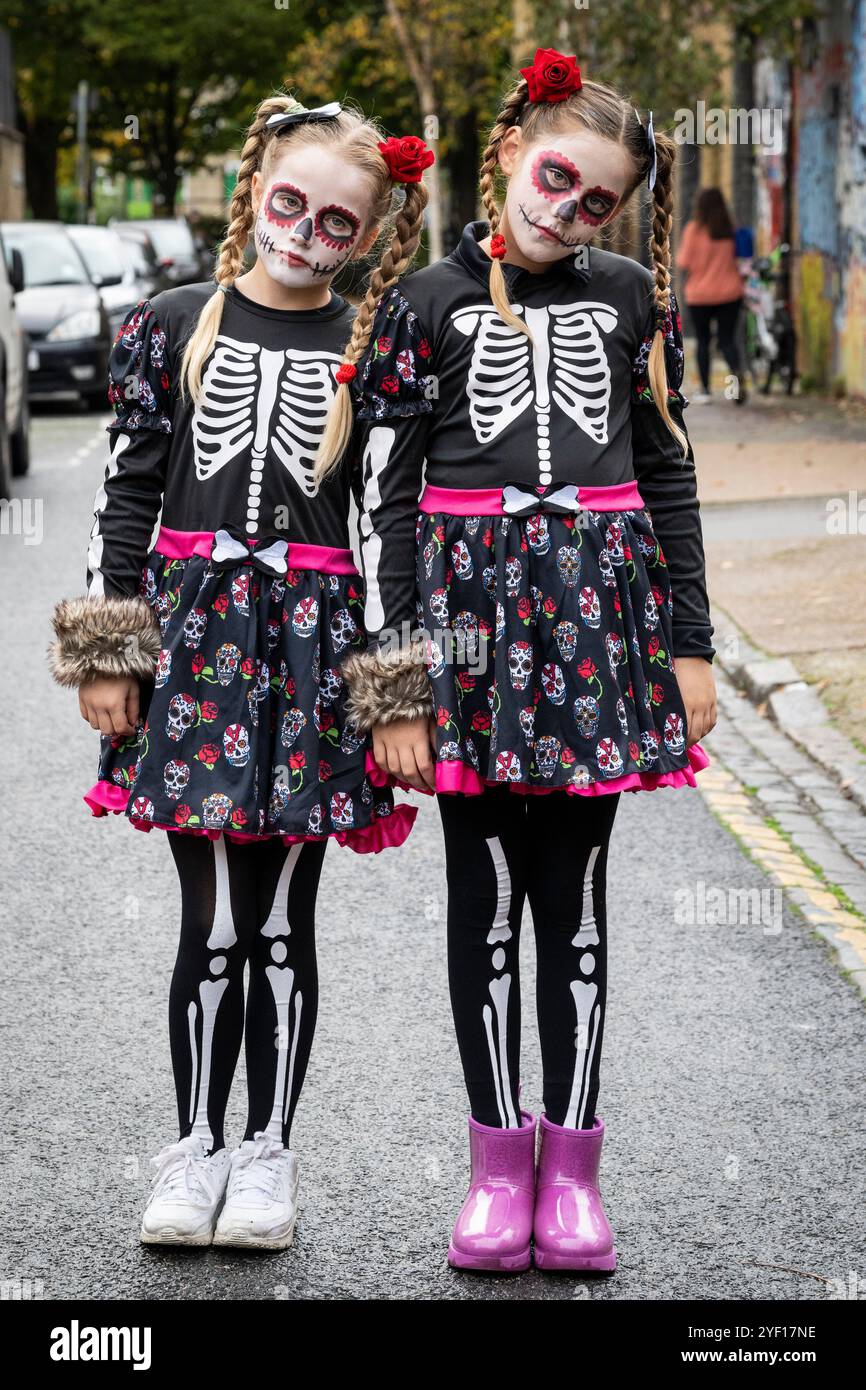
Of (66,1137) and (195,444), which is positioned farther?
(66,1137)

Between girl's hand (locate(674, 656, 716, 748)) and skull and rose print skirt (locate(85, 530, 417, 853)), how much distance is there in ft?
1.91

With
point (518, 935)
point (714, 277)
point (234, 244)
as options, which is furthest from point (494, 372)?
point (714, 277)

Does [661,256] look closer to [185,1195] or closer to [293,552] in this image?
[293,552]

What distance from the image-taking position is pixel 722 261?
17.7 metres

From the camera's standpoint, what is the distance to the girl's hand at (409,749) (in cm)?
314

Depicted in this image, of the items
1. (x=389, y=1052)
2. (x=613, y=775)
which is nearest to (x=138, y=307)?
(x=613, y=775)

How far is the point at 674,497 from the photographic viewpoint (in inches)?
130

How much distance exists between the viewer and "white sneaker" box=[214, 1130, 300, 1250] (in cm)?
333

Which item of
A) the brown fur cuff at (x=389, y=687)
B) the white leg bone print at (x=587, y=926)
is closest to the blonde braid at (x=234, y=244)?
the brown fur cuff at (x=389, y=687)

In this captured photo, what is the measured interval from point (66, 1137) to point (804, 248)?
17646 millimetres

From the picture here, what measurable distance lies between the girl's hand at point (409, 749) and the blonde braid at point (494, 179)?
2.22 feet

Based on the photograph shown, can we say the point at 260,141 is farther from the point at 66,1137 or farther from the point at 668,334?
the point at 66,1137

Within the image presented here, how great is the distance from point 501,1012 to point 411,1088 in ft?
2.79

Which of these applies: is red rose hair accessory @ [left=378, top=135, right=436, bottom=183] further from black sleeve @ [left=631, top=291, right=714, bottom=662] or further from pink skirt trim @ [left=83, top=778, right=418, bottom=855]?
pink skirt trim @ [left=83, top=778, right=418, bottom=855]
